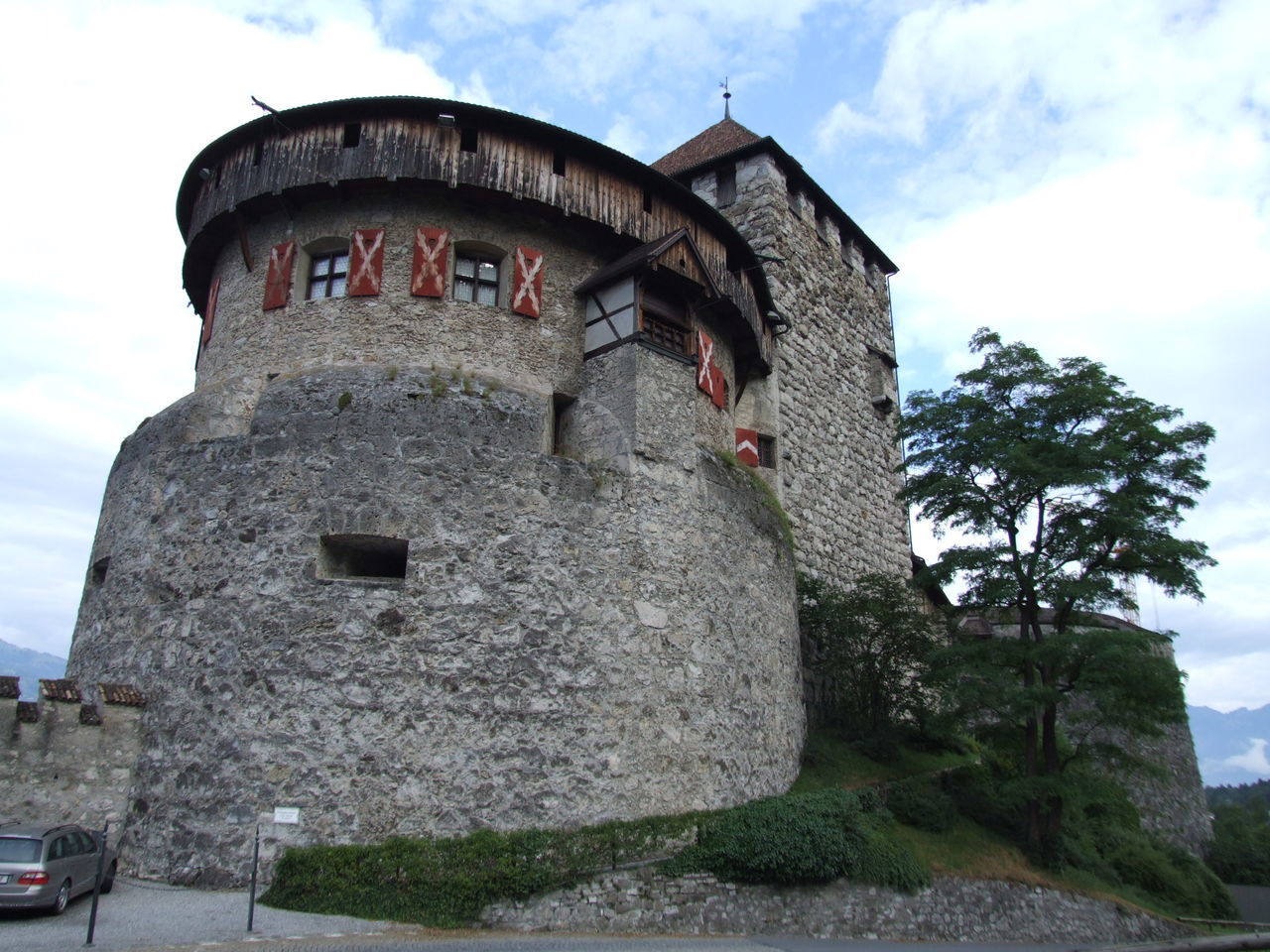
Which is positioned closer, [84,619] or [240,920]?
[240,920]

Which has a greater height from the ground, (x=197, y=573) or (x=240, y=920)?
(x=197, y=573)

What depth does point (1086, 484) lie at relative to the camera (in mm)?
17016

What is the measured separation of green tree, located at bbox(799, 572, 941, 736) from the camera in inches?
738

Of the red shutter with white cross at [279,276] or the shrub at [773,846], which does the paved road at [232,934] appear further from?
the red shutter with white cross at [279,276]

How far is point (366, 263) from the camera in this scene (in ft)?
47.8

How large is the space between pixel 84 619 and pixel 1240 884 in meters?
29.6

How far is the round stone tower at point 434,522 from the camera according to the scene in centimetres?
1147

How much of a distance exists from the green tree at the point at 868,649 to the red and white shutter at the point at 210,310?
1240cm

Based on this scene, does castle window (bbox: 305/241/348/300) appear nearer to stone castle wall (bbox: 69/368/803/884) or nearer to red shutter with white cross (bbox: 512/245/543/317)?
stone castle wall (bbox: 69/368/803/884)

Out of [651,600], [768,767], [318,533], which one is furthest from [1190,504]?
[318,533]

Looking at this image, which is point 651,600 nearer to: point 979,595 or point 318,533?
point 318,533

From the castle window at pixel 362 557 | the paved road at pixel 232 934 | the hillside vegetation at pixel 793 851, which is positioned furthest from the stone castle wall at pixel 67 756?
the castle window at pixel 362 557

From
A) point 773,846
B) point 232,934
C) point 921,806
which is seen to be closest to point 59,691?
point 232,934

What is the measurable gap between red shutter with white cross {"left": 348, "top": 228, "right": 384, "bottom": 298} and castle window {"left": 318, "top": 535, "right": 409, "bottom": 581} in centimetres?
413
